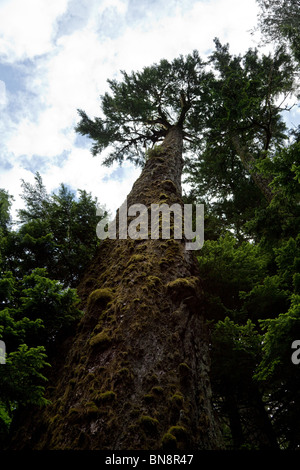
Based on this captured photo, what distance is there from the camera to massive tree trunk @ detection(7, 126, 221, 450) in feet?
6.09

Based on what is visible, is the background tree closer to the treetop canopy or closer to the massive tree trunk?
the massive tree trunk

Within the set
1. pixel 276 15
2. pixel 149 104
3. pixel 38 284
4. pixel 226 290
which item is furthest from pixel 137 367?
pixel 276 15

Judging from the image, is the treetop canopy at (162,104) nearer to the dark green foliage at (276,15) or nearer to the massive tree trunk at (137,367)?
the dark green foliage at (276,15)

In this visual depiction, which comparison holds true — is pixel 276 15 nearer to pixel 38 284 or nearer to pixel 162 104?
pixel 162 104

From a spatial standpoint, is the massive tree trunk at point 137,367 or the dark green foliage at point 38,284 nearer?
the massive tree trunk at point 137,367

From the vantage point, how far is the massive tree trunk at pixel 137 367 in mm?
1855

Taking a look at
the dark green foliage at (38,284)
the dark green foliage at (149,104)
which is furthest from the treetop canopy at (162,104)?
the dark green foliage at (38,284)

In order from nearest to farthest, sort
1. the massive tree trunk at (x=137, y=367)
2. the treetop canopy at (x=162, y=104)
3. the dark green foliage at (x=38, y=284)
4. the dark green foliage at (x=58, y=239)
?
the massive tree trunk at (x=137, y=367)
the dark green foliage at (x=38, y=284)
the dark green foliage at (x=58, y=239)
the treetop canopy at (x=162, y=104)

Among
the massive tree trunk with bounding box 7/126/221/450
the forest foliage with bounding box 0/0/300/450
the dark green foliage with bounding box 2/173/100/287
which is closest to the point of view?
the massive tree trunk with bounding box 7/126/221/450

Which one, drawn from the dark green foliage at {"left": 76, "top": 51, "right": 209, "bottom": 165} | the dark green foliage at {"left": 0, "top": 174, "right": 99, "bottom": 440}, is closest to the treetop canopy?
the dark green foliage at {"left": 76, "top": 51, "right": 209, "bottom": 165}

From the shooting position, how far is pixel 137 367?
7.35ft
